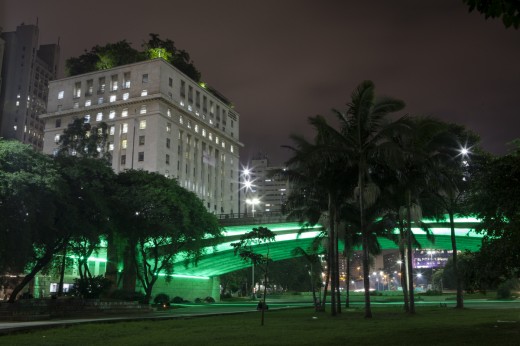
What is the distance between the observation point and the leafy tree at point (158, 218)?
157 feet

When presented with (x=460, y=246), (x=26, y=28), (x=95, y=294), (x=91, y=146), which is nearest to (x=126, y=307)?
(x=95, y=294)

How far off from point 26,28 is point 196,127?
9381 centimetres

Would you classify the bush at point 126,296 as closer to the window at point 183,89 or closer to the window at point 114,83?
the window at point 114,83

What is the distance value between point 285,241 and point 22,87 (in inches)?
5538

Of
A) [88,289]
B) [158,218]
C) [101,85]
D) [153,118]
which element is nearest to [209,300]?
[88,289]

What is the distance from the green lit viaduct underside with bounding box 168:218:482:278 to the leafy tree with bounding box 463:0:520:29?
49.9 meters

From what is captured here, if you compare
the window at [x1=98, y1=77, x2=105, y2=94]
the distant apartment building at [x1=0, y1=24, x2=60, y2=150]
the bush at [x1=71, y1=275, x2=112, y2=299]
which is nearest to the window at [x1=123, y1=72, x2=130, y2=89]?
the window at [x1=98, y1=77, x2=105, y2=94]

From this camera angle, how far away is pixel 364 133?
2992 centimetres

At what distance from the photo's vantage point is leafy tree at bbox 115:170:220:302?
47.8 meters

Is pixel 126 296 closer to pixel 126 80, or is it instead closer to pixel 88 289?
pixel 88 289

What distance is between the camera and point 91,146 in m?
77.7

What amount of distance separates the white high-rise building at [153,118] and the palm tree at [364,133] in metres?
80.5

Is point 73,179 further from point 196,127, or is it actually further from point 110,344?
point 196,127

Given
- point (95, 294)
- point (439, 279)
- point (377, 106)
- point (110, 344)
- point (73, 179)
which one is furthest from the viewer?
point (439, 279)
